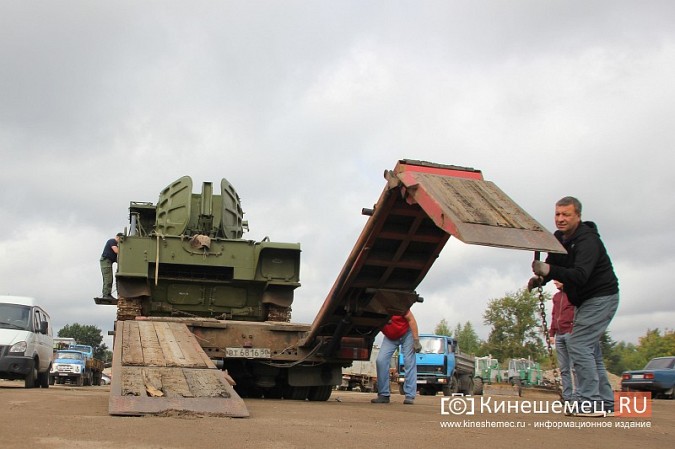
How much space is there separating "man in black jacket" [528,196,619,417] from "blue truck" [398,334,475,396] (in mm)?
17638

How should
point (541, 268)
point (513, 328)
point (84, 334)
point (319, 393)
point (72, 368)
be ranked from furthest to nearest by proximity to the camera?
1. point (84, 334)
2. point (513, 328)
3. point (72, 368)
4. point (319, 393)
5. point (541, 268)

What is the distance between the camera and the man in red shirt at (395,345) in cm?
1016

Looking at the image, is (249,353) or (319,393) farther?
(319,393)

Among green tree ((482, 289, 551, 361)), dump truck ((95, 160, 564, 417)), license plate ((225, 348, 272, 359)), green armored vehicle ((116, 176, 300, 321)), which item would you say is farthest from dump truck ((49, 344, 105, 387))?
green tree ((482, 289, 551, 361))

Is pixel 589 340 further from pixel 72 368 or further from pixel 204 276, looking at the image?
pixel 72 368

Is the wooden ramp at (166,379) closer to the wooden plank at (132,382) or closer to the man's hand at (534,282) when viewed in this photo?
the wooden plank at (132,382)

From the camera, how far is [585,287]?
672cm

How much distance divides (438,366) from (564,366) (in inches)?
663

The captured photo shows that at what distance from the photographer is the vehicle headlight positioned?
13.9m

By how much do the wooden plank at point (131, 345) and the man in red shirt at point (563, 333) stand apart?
3.99 metres

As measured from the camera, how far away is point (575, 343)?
264 inches

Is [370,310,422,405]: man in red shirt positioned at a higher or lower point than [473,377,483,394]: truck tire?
higher

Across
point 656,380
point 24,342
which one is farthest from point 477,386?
point 24,342

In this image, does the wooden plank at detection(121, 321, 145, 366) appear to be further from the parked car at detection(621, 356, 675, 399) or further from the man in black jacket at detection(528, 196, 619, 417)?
the parked car at detection(621, 356, 675, 399)
